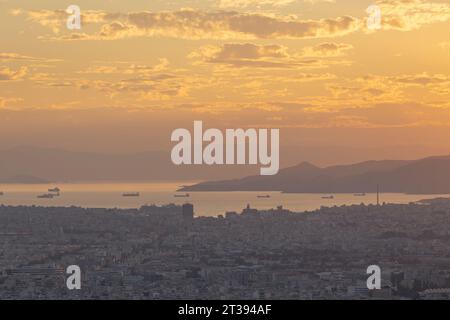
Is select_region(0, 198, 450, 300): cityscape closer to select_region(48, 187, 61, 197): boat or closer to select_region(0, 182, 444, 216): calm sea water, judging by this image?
select_region(0, 182, 444, 216): calm sea water

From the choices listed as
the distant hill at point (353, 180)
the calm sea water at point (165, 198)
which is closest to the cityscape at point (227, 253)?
the calm sea water at point (165, 198)

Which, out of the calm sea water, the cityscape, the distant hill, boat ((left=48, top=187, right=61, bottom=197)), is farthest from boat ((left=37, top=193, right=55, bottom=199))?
the cityscape

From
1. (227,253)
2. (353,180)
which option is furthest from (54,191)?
(227,253)

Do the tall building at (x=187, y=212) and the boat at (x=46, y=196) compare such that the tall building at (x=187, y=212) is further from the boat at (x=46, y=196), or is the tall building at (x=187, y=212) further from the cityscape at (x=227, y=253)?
the boat at (x=46, y=196)

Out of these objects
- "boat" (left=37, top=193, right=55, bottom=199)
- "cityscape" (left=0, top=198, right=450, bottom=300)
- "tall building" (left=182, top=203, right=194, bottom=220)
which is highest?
"boat" (left=37, top=193, right=55, bottom=199)

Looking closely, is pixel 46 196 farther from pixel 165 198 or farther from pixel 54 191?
pixel 165 198
